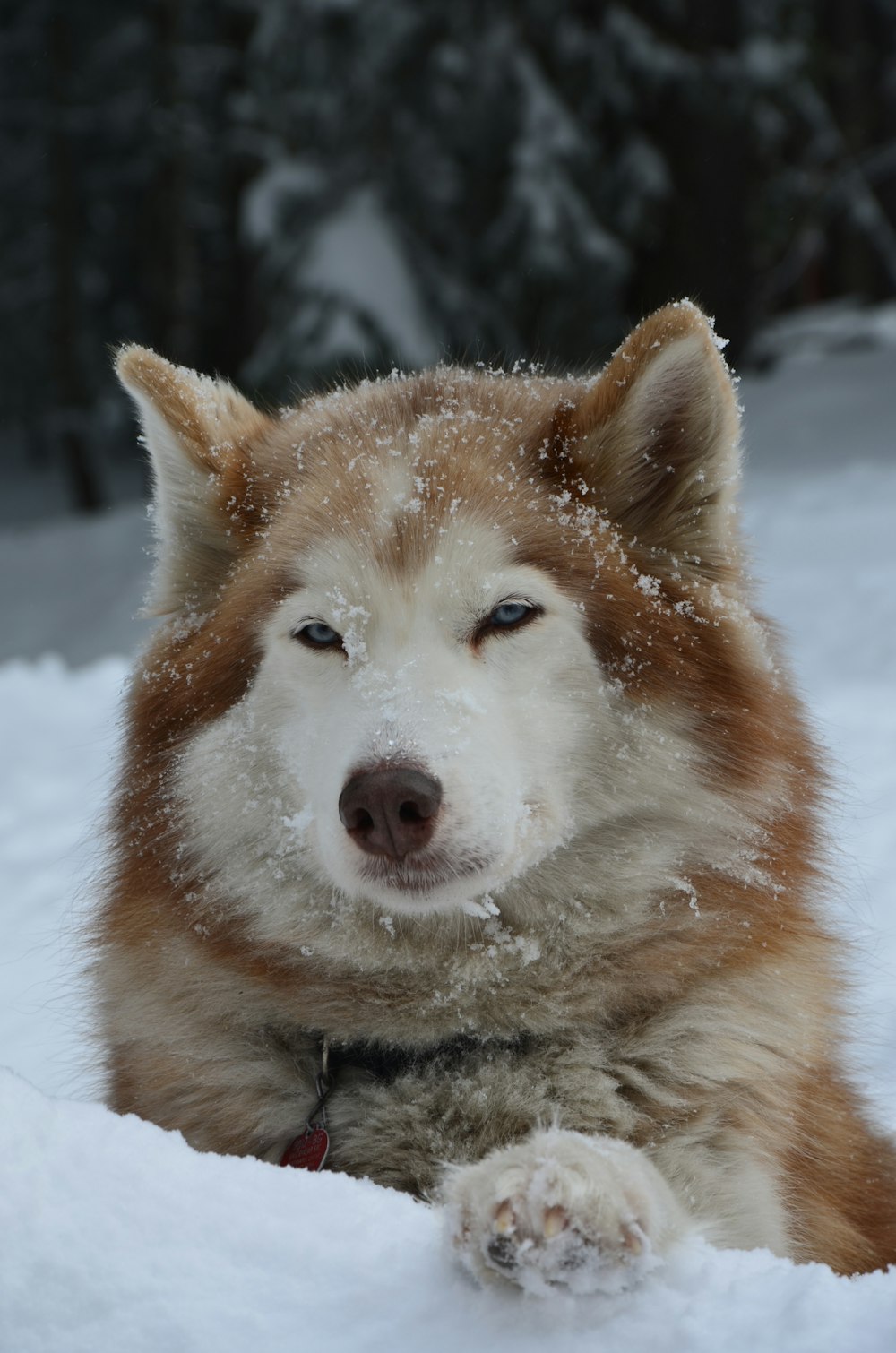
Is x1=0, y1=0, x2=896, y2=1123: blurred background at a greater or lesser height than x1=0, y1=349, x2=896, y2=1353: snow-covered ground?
greater

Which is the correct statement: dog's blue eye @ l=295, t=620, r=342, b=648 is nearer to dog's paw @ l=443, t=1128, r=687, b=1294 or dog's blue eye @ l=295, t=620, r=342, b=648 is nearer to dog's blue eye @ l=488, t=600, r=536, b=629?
dog's blue eye @ l=488, t=600, r=536, b=629

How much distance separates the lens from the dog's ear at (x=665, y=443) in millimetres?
2625

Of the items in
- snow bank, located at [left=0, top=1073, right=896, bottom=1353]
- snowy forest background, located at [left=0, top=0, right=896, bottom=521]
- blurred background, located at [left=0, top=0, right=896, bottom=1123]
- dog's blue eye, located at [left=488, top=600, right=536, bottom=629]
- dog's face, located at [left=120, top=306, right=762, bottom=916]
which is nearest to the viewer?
snow bank, located at [left=0, top=1073, right=896, bottom=1353]

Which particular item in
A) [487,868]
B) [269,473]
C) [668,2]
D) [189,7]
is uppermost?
[189,7]

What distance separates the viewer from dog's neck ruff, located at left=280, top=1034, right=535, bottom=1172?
7.93 feet

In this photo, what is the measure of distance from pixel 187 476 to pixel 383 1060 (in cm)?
125

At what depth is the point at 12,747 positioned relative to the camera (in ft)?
21.2

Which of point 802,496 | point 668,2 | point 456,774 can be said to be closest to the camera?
point 456,774

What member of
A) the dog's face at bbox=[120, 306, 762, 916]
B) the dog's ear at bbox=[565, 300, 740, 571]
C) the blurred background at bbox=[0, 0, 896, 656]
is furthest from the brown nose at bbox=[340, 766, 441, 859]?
the blurred background at bbox=[0, 0, 896, 656]

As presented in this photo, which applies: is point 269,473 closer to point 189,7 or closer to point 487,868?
point 487,868

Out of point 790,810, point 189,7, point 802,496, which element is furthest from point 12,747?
point 189,7

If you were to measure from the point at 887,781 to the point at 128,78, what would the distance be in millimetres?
15712

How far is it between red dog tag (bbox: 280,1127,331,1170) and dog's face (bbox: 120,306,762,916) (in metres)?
0.40

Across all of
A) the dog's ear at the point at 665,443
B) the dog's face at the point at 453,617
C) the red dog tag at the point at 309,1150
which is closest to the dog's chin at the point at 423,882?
the dog's face at the point at 453,617
